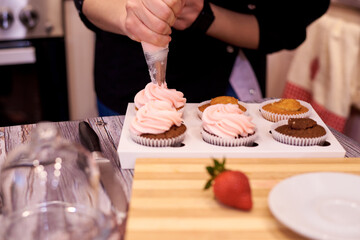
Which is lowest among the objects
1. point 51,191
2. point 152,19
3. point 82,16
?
point 51,191

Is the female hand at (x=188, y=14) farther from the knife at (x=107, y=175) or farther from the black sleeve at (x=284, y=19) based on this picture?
the knife at (x=107, y=175)

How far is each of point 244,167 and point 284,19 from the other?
3.05ft

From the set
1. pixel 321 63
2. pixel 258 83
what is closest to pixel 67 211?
pixel 258 83

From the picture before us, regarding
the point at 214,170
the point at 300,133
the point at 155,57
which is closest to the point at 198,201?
the point at 214,170

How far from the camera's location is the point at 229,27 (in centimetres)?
161

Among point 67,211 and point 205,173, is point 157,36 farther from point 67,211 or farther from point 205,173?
point 67,211

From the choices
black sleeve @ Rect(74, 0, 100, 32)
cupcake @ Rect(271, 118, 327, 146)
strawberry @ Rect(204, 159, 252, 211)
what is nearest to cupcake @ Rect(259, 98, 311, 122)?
cupcake @ Rect(271, 118, 327, 146)

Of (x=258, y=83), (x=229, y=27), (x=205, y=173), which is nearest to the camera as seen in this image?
(x=205, y=173)

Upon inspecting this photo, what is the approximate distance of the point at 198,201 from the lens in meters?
0.85

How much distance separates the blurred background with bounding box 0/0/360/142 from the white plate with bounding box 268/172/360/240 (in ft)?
4.71

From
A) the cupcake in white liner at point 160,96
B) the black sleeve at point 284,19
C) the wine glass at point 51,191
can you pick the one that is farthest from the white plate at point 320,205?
the black sleeve at point 284,19

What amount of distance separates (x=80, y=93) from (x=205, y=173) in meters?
1.49

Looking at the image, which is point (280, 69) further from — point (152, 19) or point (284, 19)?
point (152, 19)

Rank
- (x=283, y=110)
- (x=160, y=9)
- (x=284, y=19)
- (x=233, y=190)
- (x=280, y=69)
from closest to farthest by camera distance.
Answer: (x=233, y=190)
(x=160, y=9)
(x=283, y=110)
(x=284, y=19)
(x=280, y=69)
